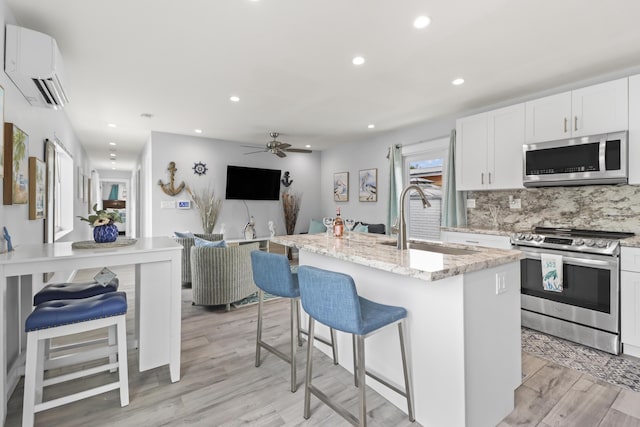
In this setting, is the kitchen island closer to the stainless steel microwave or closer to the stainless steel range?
the stainless steel range

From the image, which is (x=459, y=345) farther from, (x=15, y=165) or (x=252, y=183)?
(x=252, y=183)

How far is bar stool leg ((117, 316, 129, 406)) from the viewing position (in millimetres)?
1870

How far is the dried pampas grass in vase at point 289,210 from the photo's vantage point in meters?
6.93

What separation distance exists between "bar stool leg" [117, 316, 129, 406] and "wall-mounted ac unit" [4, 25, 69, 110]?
173cm

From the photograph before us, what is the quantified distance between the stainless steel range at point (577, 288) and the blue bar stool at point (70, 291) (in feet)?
10.6

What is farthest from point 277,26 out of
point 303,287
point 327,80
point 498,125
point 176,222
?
point 176,222

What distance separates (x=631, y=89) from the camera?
107 inches

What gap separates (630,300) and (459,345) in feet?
6.74

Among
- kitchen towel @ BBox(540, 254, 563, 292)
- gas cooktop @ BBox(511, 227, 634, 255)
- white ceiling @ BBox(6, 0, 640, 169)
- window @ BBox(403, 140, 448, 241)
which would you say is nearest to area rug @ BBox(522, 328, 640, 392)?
kitchen towel @ BBox(540, 254, 563, 292)

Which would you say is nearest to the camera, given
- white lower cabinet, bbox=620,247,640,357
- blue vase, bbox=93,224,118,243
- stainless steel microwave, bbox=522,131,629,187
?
blue vase, bbox=93,224,118,243

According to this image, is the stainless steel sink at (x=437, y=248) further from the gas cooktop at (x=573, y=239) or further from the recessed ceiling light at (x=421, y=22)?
the recessed ceiling light at (x=421, y=22)

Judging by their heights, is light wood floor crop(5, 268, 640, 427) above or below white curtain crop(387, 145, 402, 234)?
below

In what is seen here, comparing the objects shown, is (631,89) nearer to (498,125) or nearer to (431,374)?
(498,125)

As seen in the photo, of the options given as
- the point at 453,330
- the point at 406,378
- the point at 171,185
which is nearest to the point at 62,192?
the point at 171,185
